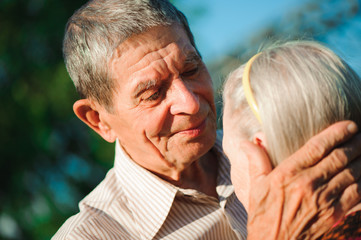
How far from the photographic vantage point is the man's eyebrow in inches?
96.2

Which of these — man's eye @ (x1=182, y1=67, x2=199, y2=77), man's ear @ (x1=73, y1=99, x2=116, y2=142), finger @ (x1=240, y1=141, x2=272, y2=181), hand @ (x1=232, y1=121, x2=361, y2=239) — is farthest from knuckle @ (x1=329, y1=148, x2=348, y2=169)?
man's ear @ (x1=73, y1=99, x2=116, y2=142)

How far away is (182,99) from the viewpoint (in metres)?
2.45

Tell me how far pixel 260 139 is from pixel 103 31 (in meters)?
1.27

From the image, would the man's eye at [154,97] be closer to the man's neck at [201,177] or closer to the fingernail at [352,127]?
the man's neck at [201,177]

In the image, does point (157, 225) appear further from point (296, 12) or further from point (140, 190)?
point (296, 12)

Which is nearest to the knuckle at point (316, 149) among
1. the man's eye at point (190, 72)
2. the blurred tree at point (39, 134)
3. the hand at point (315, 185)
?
the hand at point (315, 185)

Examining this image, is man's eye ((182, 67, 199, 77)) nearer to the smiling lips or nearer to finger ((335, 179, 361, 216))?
the smiling lips

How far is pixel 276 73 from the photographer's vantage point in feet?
5.48

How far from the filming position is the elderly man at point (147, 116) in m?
2.44

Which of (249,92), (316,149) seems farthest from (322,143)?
(249,92)

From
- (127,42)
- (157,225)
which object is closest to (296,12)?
(127,42)

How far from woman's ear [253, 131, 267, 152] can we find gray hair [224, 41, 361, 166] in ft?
0.10

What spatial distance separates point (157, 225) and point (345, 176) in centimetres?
123

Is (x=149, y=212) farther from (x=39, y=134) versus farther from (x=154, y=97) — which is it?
(x=39, y=134)
